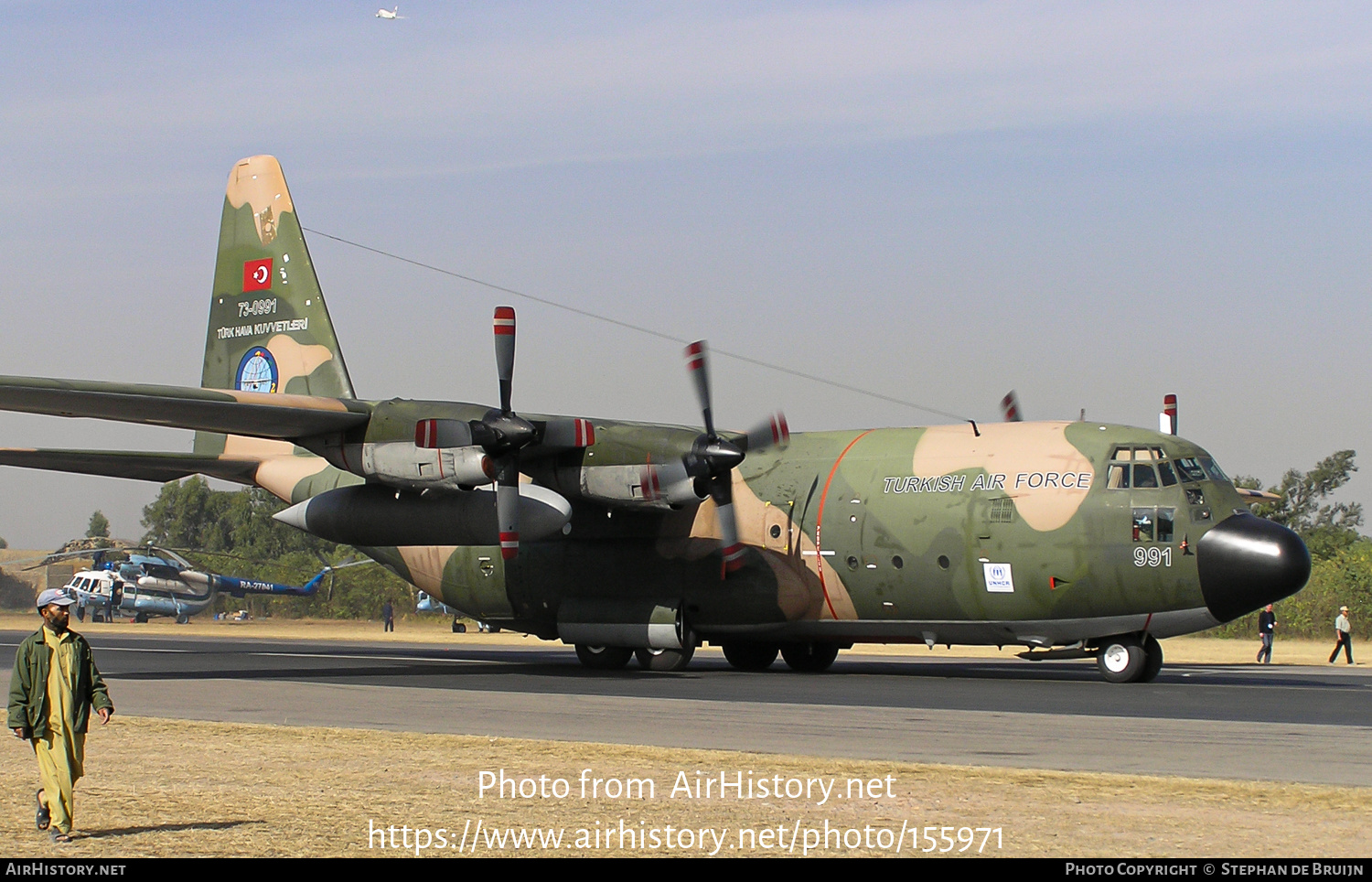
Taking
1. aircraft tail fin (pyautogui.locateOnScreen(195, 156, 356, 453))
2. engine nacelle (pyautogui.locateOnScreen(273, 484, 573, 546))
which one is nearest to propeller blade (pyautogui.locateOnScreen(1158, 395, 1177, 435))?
engine nacelle (pyautogui.locateOnScreen(273, 484, 573, 546))

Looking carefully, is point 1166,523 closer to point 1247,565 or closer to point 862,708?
point 1247,565

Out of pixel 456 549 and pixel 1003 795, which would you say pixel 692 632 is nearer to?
pixel 456 549

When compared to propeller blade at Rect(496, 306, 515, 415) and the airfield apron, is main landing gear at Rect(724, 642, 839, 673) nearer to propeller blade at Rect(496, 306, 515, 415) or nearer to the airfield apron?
propeller blade at Rect(496, 306, 515, 415)

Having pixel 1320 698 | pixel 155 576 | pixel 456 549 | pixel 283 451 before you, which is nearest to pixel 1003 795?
pixel 1320 698

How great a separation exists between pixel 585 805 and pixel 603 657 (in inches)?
607

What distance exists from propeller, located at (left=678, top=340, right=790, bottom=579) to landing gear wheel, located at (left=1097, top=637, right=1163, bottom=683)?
235 inches

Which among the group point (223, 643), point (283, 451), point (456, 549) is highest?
point (283, 451)

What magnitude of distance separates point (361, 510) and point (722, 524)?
585 centimetres

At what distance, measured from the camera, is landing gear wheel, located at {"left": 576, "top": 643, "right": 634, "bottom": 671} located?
992 inches

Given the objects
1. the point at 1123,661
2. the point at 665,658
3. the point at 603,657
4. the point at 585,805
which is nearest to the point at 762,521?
the point at 665,658

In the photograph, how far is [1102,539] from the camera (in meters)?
20.9

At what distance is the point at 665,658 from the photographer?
2452 centimetres

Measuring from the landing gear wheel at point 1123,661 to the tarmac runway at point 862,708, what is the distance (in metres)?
0.25
